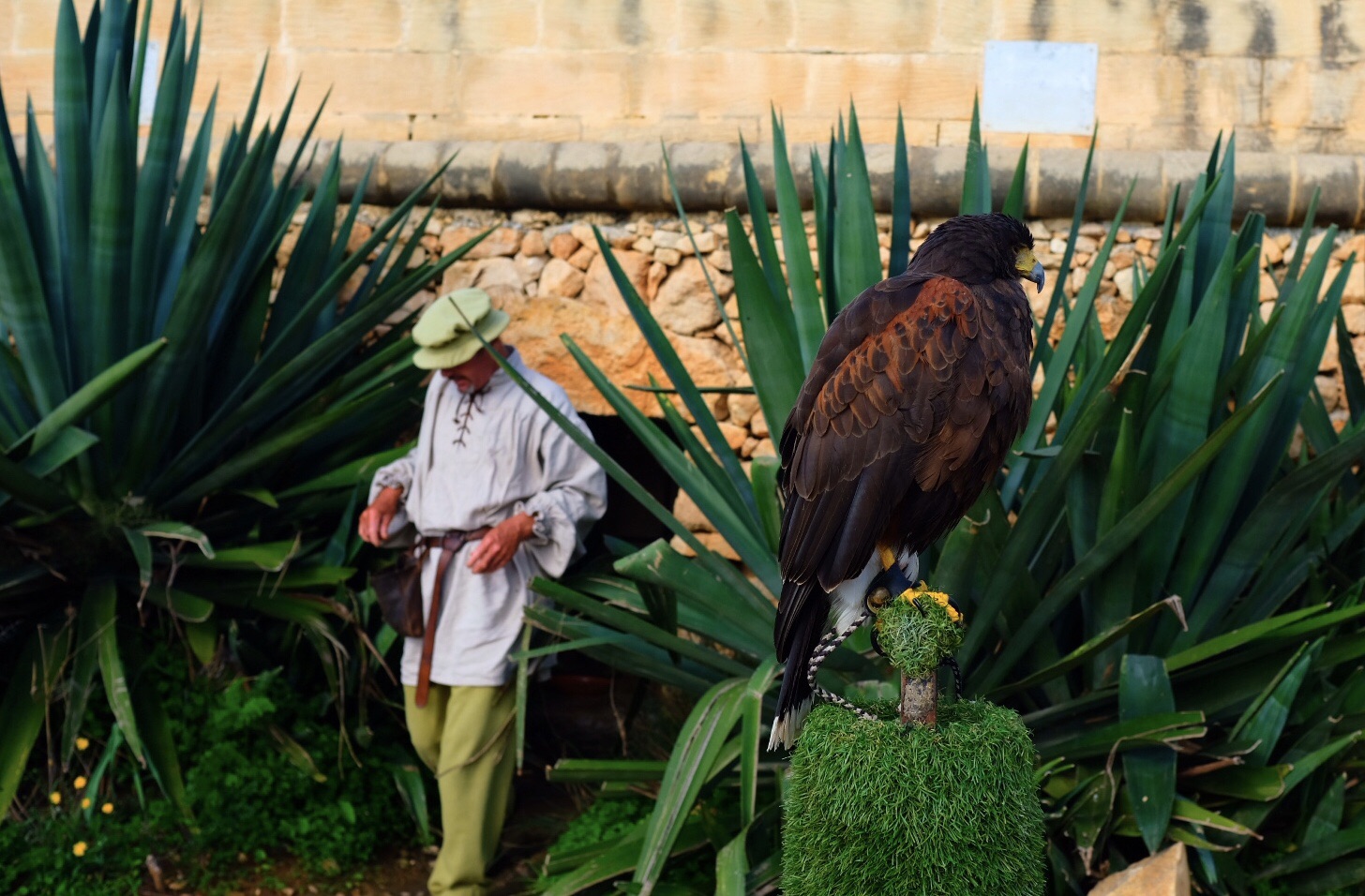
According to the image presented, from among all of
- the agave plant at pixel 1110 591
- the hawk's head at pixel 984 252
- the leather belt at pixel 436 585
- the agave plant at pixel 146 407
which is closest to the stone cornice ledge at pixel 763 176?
the agave plant at pixel 146 407

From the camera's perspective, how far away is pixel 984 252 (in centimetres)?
265

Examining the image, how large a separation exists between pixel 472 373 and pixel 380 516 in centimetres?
52

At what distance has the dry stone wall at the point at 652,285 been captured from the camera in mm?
5219

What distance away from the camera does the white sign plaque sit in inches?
209

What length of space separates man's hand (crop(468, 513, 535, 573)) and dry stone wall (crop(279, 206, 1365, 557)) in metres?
Result: 1.24

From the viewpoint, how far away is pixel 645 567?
3.56m

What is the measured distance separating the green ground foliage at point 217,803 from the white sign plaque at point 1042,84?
10.7 ft

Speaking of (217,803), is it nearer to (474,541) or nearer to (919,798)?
(474,541)

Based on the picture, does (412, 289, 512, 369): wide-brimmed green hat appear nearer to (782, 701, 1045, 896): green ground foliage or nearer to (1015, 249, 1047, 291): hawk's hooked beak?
(1015, 249, 1047, 291): hawk's hooked beak

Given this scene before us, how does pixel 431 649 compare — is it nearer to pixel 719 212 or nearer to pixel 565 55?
pixel 719 212

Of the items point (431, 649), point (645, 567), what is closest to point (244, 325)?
point (431, 649)

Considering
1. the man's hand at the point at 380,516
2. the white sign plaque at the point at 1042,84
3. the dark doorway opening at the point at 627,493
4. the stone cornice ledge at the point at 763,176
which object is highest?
the white sign plaque at the point at 1042,84

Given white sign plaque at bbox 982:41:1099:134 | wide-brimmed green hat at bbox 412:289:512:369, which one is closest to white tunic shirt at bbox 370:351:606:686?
wide-brimmed green hat at bbox 412:289:512:369

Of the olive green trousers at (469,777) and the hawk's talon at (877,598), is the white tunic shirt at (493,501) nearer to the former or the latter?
the olive green trousers at (469,777)
